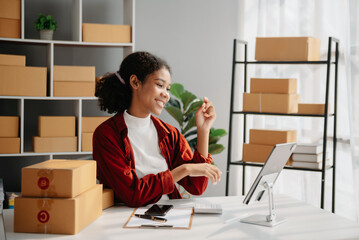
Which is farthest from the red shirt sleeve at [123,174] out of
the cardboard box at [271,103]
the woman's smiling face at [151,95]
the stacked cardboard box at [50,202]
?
the cardboard box at [271,103]

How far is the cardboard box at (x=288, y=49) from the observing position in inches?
124

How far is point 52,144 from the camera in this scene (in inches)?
136

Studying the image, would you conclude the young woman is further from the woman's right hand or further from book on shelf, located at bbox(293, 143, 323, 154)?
book on shelf, located at bbox(293, 143, 323, 154)

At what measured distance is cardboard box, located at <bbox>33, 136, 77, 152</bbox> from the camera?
3455mm

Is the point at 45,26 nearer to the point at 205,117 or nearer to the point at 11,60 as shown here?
the point at 11,60

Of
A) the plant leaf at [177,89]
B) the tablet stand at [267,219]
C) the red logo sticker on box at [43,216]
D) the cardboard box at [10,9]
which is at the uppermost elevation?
the cardboard box at [10,9]

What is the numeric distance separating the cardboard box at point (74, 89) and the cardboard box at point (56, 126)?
0.18 meters

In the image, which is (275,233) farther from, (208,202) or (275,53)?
(275,53)

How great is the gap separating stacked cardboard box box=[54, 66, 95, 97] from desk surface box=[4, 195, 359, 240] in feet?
5.77

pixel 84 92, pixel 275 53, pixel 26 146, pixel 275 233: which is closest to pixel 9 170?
pixel 26 146

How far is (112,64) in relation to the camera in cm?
403

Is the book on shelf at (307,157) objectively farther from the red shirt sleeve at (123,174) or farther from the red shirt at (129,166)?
the red shirt sleeve at (123,174)

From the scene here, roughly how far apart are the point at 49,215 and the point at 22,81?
6.88ft

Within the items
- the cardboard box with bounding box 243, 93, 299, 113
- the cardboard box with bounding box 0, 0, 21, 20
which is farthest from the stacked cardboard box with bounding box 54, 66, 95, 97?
the cardboard box with bounding box 243, 93, 299, 113
